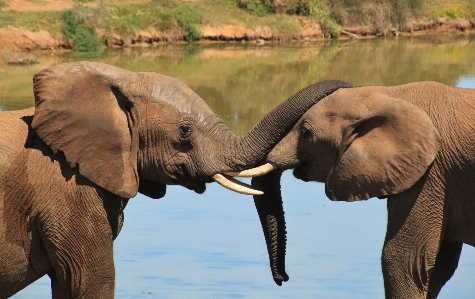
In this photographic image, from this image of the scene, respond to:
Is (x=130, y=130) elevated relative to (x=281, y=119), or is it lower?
elevated

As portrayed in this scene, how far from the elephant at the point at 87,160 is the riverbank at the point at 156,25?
23.5m

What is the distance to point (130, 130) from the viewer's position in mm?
6371

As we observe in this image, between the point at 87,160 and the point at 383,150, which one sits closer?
the point at 87,160

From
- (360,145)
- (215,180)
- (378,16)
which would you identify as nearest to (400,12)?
(378,16)

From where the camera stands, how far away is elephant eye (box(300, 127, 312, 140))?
709cm

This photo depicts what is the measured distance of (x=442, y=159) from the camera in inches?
263

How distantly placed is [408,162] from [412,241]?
1.72 feet

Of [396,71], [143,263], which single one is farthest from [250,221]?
[396,71]

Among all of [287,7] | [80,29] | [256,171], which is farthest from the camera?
[287,7]

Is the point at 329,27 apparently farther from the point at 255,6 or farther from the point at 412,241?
the point at 412,241

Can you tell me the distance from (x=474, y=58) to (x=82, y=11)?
43.2 feet

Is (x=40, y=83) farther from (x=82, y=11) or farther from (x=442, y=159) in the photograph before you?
(x=82, y=11)

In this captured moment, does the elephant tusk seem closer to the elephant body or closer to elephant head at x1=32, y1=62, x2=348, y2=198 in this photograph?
elephant head at x1=32, y1=62, x2=348, y2=198

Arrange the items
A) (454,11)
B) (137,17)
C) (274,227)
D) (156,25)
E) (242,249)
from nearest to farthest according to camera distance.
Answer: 1. (274,227)
2. (242,249)
3. (137,17)
4. (156,25)
5. (454,11)
